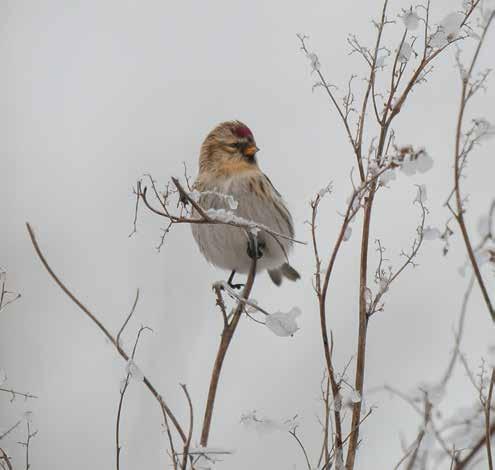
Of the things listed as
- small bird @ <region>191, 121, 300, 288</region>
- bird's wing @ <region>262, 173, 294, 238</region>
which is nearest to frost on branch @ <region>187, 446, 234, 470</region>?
small bird @ <region>191, 121, 300, 288</region>

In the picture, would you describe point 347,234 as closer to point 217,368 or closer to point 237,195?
point 217,368

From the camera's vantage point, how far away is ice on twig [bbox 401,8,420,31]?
2430 mm

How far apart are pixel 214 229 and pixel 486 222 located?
2.96 metres

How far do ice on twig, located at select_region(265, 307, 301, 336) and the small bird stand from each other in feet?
7.83

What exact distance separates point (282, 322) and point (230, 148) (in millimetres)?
2877

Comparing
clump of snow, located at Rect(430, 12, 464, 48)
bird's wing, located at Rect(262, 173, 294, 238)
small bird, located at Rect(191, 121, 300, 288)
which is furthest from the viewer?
bird's wing, located at Rect(262, 173, 294, 238)

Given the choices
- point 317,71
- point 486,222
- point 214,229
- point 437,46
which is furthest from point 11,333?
point 486,222

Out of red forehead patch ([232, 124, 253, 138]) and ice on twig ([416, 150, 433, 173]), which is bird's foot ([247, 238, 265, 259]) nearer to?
ice on twig ([416, 150, 433, 173])

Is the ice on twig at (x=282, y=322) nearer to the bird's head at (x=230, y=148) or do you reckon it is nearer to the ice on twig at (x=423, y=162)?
the ice on twig at (x=423, y=162)

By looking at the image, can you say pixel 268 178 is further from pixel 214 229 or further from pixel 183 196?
pixel 183 196

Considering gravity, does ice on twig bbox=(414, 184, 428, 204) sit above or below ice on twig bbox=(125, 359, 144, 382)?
above

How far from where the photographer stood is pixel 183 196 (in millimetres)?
2078

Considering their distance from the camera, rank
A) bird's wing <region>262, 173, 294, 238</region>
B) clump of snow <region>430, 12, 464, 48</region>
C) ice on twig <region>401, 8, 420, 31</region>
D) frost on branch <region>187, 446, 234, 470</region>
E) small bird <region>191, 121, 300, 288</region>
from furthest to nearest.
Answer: bird's wing <region>262, 173, 294, 238</region> < small bird <region>191, 121, 300, 288</region> < ice on twig <region>401, 8, 420, 31</region> < clump of snow <region>430, 12, 464, 48</region> < frost on branch <region>187, 446, 234, 470</region>

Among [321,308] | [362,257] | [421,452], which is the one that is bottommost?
[421,452]
